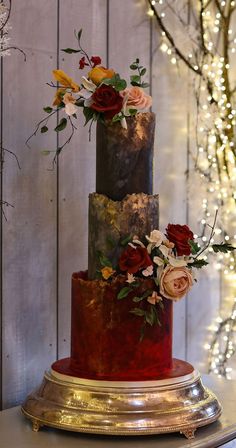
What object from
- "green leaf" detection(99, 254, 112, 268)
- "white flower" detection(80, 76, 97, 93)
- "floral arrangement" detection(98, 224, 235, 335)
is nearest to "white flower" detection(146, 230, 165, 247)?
"floral arrangement" detection(98, 224, 235, 335)

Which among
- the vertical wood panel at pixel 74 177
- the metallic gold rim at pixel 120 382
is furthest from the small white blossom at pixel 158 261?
the vertical wood panel at pixel 74 177

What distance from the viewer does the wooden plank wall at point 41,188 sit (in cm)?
204

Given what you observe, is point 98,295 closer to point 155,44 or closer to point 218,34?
point 155,44

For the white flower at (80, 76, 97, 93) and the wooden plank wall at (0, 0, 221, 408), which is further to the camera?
the wooden plank wall at (0, 0, 221, 408)

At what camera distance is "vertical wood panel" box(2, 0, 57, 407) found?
6.69ft

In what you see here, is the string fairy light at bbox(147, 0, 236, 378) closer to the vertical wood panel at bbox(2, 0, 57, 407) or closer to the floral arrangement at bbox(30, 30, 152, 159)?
the vertical wood panel at bbox(2, 0, 57, 407)

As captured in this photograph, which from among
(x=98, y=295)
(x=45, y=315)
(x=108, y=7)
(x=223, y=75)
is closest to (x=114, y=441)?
(x=98, y=295)

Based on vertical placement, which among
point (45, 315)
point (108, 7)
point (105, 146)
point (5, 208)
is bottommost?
point (45, 315)

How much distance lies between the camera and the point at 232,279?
280 cm

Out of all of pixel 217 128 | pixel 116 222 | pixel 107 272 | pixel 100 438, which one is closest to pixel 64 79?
pixel 116 222

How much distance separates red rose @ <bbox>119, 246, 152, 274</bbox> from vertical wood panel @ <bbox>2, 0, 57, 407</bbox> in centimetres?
41

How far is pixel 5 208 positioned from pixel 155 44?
0.82 meters

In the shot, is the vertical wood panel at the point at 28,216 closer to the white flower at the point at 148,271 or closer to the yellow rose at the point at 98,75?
the yellow rose at the point at 98,75

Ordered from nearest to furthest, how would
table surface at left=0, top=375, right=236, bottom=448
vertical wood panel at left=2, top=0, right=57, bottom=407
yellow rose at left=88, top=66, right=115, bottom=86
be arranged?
table surface at left=0, top=375, right=236, bottom=448
yellow rose at left=88, top=66, right=115, bottom=86
vertical wood panel at left=2, top=0, right=57, bottom=407
